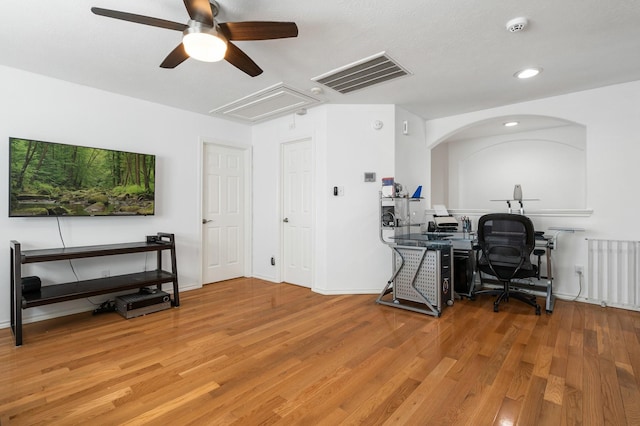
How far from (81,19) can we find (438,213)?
4.21 meters

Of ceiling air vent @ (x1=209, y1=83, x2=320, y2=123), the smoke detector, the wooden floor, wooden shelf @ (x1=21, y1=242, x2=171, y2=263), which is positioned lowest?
the wooden floor

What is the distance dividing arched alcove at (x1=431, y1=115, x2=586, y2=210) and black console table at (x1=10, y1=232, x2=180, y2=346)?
171 inches

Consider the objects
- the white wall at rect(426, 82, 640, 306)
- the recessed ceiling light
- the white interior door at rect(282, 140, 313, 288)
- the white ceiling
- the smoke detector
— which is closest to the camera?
the white ceiling

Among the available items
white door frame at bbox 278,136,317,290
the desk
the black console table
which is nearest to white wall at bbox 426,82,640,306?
the desk

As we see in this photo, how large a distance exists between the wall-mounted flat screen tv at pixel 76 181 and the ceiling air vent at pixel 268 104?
3.95 feet

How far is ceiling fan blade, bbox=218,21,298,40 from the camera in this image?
185 centimetres

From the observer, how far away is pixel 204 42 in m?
1.87

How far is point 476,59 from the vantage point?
2.74 meters

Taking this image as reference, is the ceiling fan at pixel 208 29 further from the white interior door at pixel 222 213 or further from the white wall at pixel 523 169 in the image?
the white wall at pixel 523 169

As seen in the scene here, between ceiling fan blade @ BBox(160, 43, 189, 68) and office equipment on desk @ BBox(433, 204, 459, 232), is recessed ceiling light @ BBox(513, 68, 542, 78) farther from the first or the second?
ceiling fan blade @ BBox(160, 43, 189, 68)

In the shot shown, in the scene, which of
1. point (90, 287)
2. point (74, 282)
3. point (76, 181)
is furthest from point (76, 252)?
point (76, 181)

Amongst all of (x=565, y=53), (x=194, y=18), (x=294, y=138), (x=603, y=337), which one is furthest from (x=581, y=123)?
(x=194, y=18)

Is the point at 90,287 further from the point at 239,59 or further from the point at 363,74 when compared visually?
the point at 363,74

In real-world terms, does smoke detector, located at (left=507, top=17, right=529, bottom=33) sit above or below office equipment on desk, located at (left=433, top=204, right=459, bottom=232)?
above
